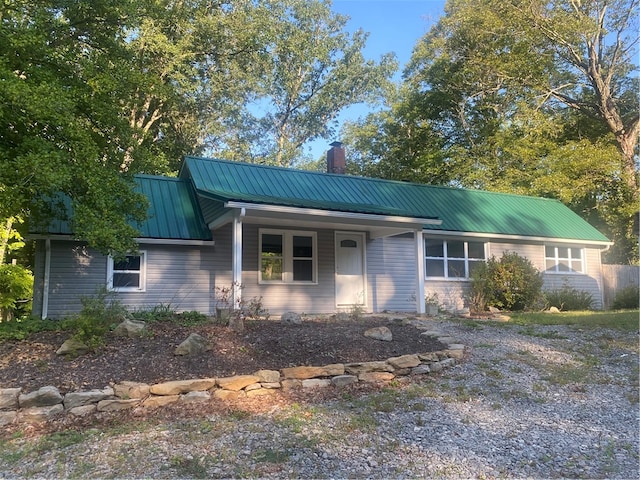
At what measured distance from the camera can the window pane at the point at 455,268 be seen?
1554cm

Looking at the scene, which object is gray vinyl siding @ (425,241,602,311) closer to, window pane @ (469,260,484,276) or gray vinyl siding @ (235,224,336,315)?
window pane @ (469,260,484,276)

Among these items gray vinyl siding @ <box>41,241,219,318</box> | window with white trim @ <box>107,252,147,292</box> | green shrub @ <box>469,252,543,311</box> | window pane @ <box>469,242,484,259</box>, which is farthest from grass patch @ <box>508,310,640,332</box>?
window with white trim @ <box>107,252,147,292</box>

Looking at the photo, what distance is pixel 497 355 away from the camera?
25.9 ft

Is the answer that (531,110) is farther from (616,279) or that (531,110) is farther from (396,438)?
(396,438)

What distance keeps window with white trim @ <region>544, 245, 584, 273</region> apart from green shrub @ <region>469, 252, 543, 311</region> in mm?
2656

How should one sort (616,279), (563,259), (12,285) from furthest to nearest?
(616,279) → (563,259) → (12,285)

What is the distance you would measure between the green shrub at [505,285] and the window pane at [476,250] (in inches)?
41.1

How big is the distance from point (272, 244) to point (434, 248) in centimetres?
554

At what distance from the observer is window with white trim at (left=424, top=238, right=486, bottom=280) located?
603 inches

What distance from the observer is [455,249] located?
15.7m

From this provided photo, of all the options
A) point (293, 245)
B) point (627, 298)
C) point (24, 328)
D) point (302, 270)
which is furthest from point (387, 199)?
point (24, 328)

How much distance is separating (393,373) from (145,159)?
5.76 metres

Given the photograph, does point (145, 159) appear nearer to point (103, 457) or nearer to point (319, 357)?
point (319, 357)

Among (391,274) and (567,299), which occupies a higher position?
(391,274)
